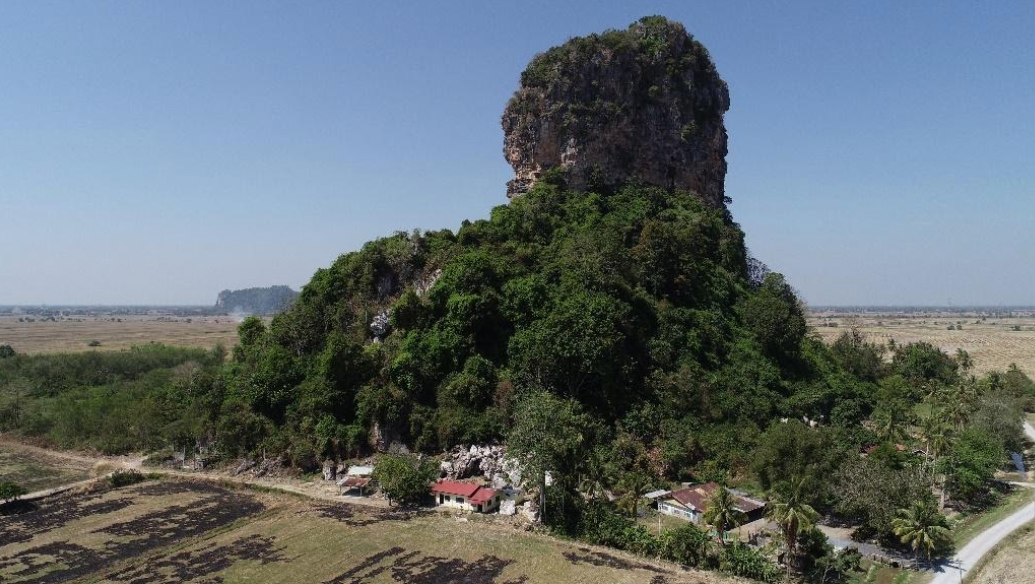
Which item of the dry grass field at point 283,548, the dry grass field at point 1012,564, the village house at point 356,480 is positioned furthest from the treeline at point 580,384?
the dry grass field at point 283,548

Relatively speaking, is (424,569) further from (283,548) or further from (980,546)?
(980,546)

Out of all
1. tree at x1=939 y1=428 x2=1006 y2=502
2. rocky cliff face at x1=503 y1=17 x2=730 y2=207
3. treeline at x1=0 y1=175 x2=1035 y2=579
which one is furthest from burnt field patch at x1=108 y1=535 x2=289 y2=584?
rocky cliff face at x1=503 y1=17 x2=730 y2=207

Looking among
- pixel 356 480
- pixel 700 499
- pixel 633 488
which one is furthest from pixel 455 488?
pixel 700 499

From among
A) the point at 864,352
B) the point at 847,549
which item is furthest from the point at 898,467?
the point at 864,352

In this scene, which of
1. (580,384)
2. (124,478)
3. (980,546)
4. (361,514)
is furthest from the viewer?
(580,384)

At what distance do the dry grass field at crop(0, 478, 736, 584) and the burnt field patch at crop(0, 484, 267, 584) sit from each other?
72 millimetres

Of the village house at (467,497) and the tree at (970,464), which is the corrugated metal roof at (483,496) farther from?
the tree at (970,464)

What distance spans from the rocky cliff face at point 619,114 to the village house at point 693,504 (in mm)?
41002

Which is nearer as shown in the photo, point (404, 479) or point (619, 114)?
point (404, 479)

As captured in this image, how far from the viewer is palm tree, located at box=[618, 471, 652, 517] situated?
124 ft

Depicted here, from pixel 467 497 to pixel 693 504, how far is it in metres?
14.9

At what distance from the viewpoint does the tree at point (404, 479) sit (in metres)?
41.7

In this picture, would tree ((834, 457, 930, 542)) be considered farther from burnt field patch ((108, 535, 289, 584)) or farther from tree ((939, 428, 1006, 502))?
burnt field patch ((108, 535, 289, 584))

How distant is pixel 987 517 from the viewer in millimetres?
40312
